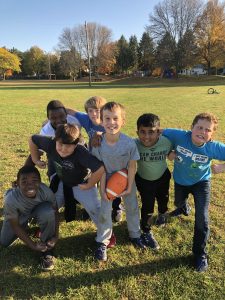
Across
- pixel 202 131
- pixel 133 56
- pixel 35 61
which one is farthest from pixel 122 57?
pixel 202 131

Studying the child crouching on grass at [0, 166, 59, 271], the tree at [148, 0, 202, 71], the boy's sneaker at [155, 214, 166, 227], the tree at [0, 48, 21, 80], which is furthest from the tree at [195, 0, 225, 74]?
the child crouching on grass at [0, 166, 59, 271]

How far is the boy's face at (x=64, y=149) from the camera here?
3544mm

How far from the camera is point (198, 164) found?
3730 millimetres

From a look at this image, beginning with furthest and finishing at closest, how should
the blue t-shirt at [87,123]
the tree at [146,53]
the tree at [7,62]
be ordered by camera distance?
1. the tree at [7,62]
2. the tree at [146,53]
3. the blue t-shirt at [87,123]

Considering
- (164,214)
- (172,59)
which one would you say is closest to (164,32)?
(172,59)

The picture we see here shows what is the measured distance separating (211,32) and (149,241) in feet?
207

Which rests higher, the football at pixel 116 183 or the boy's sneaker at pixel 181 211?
the football at pixel 116 183

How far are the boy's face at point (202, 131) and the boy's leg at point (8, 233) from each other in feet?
6.94

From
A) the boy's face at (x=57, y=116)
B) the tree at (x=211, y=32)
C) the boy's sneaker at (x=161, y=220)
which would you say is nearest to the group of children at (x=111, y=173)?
the boy's sneaker at (x=161, y=220)

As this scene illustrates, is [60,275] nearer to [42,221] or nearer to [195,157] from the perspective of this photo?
[42,221]

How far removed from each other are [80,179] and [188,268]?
5.09 feet

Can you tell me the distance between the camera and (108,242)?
151 inches

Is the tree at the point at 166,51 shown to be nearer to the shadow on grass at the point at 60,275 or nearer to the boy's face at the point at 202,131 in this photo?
the boy's face at the point at 202,131

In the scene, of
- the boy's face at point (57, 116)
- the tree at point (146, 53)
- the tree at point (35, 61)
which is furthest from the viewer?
the tree at point (35, 61)
